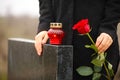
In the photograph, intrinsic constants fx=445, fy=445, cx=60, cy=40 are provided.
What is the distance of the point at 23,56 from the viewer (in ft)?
8.04

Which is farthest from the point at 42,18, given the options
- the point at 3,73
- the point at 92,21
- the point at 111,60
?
the point at 3,73

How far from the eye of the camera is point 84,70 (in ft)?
6.36

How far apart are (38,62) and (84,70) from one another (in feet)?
0.97

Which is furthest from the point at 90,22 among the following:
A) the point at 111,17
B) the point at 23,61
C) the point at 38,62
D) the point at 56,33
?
the point at 23,61

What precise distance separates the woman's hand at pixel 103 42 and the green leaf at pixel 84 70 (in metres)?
0.10

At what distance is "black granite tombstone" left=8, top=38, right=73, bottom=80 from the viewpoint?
6.09 feet

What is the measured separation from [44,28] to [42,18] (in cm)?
6

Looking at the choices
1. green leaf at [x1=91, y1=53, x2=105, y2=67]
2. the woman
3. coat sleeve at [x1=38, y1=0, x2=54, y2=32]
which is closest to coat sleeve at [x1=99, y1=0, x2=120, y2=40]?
the woman

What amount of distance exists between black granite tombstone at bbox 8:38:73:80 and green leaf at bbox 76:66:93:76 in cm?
8

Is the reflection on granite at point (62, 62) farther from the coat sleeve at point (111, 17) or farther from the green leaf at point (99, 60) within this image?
the coat sleeve at point (111, 17)

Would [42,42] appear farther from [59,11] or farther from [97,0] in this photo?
[97,0]

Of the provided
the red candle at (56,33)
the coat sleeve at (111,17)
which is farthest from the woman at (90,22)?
the red candle at (56,33)

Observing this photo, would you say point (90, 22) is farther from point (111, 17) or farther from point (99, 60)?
point (99, 60)

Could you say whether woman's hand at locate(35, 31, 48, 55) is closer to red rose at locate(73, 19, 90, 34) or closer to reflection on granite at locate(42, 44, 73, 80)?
reflection on granite at locate(42, 44, 73, 80)
